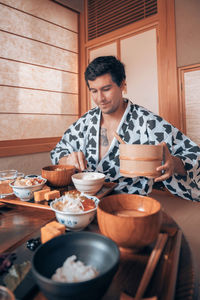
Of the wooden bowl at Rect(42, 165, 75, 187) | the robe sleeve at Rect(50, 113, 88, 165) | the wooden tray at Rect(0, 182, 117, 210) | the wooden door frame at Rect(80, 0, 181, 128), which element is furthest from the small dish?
the wooden door frame at Rect(80, 0, 181, 128)

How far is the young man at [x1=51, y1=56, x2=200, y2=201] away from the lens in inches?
57.5

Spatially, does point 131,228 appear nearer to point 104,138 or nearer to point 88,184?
point 88,184

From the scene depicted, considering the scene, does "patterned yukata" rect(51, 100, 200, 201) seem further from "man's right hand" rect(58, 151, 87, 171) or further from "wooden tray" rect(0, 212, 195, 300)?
"wooden tray" rect(0, 212, 195, 300)

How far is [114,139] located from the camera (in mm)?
1741

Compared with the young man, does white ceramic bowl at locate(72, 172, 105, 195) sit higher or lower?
lower

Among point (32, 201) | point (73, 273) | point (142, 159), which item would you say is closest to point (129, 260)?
point (73, 273)

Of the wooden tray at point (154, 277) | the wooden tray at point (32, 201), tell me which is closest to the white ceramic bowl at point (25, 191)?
the wooden tray at point (32, 201)

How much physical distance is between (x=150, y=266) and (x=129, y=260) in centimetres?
8

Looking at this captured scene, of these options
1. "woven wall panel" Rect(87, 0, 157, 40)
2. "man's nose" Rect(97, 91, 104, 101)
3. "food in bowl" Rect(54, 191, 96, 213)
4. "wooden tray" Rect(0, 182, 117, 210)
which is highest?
"woven wall panel" Rect(87, 0, 157, 40)

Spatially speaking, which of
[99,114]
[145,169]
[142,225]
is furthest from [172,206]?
[142,225]

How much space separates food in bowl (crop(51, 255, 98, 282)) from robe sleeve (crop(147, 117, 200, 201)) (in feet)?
3.70

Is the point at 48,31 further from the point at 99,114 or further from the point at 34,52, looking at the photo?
the point at 99,114

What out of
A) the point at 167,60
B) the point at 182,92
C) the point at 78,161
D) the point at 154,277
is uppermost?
the point at 167,60

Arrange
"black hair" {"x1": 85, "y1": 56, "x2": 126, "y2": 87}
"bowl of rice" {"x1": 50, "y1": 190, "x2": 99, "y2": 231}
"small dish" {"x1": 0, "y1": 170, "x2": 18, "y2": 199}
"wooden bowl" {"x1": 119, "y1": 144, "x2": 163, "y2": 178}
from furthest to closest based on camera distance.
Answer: "black hair" {"x1": 85, "y1": 56, "x2": 126, "y2": 87} < "small dish" {"x1": 0, "y1": 170, "x2": 18, "y2": 199} < "wooden bowl" {"x1": 119, "y1": 144, "x2": 163, "y2": 178} < "bowl of rice" {"x1": 50, "y1": 190, "x2": 99, "y2": 231}
